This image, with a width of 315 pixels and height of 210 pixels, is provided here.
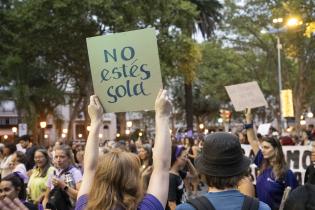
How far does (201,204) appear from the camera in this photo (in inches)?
120

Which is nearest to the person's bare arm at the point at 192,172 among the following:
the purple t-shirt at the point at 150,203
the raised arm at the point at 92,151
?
the raised arm at the point at 92,151

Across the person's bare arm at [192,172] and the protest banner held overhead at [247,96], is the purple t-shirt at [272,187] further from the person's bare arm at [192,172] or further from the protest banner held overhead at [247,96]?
the person's bare arm at [192,172]

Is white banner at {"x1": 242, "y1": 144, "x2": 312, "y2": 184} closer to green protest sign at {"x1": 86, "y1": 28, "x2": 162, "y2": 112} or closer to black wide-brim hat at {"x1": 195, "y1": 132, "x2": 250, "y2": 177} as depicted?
green protest sign at {"x1": 86, "y1": 28, "x2": 162, "y2": 112}

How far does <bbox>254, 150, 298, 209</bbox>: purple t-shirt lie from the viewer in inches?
219

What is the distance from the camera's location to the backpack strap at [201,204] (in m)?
3.01

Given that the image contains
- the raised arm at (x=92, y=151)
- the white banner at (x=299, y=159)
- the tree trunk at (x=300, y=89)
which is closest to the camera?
the raised arm at (x=92, y=151)

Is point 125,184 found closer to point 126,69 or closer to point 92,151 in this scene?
point 92,151

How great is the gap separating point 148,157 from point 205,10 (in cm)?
2767

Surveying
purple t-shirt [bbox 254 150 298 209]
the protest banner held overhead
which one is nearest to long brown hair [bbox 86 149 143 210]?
purple t-shirt [bbox 254 150 298 209]

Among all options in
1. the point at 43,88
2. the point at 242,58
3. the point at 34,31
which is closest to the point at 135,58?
the point at 34,31

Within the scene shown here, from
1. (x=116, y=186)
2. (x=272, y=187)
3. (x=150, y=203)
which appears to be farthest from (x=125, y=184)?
(x=272, y=187)

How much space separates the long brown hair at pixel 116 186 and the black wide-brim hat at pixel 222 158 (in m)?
0.37

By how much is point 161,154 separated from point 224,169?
1.44 feet

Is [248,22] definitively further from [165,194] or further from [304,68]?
[165,194]
